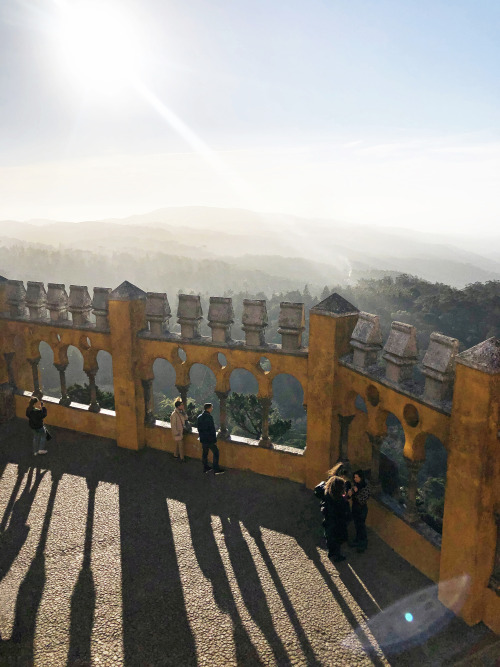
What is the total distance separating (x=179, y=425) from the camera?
838 centimetres

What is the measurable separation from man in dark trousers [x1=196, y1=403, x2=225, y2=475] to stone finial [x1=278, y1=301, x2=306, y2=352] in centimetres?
158

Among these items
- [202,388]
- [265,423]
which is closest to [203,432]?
[265,423]

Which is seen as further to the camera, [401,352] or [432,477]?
[432,477]

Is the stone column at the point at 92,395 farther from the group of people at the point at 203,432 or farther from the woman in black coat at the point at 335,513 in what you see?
the woman in black coat at the point at 335,513

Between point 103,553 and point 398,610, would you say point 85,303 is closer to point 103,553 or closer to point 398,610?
point 103,553

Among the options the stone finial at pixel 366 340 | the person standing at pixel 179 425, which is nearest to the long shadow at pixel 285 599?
the person standing at pixel 179 425

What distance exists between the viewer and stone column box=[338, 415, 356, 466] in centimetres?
714

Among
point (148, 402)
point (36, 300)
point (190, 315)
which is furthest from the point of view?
point (36, 300)

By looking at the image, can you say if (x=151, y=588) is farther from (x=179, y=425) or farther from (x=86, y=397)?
(x=86, y=397)

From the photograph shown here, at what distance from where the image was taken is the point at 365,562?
238 inches

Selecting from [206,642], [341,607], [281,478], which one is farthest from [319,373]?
[206,642]

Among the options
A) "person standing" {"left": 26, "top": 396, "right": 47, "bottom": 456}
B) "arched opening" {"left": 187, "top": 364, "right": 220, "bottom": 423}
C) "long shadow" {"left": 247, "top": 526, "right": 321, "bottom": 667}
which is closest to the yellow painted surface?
"long shadow" {"left": 247, "top": 526, "right": 321, "bottom": 667}

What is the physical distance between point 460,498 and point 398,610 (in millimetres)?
1422

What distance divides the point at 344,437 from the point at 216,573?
2639mm
